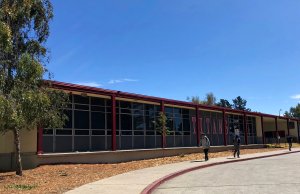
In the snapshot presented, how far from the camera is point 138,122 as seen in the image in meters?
31.5

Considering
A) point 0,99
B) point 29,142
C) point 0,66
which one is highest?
point 0,66

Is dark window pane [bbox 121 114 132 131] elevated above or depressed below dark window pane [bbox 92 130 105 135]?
above

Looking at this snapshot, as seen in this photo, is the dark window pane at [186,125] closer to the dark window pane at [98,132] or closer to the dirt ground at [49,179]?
the dark window pane at [98,132]

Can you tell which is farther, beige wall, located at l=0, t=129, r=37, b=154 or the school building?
the school building

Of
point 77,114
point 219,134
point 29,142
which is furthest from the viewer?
point 219,134

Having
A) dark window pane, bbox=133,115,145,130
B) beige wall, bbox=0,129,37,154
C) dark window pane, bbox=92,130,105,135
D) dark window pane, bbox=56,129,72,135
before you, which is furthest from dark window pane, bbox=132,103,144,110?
beige wall, bbox=0,129,37,154

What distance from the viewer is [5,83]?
15.8 meters

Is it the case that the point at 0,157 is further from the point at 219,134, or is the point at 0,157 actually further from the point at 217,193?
the point at 219,134

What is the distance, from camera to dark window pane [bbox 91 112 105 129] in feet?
89.5

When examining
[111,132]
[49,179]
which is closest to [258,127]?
[111,132]

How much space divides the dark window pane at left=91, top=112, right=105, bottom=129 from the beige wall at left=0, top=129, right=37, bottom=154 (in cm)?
624

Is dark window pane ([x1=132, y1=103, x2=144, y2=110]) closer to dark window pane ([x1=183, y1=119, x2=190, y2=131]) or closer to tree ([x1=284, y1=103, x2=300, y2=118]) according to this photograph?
dark window pane ([x1=183, y1=119, x2=190, y2=131])

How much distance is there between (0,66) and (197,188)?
781 cm

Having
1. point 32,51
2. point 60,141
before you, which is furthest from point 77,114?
point 32,51
